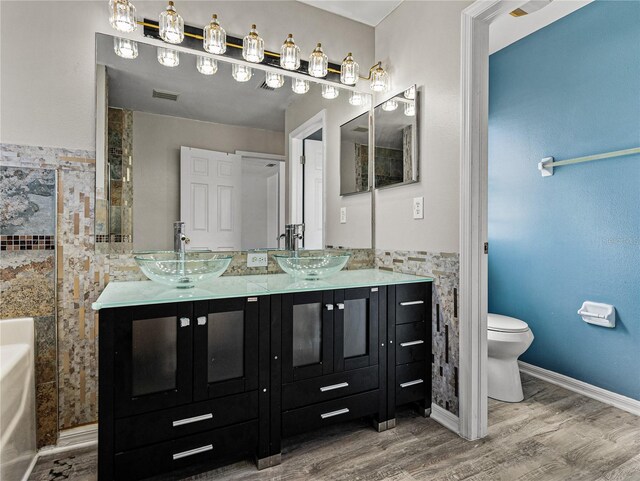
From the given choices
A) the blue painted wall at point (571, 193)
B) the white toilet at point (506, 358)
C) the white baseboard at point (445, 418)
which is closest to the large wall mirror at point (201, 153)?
the white baseboard at point (445, 418)

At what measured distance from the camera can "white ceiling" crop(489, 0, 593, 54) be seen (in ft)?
7.84

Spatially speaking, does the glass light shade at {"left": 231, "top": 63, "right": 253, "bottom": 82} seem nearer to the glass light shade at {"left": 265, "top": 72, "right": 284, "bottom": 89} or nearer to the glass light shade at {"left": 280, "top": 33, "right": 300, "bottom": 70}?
the glass light shade at {"left": 265, "top": 72, "right": 284, "bottom": 89}

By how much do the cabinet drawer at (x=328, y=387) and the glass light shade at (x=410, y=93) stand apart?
161cm

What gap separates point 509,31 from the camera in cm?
273

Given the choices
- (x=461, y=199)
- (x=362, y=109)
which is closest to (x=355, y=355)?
(x=461, y=199)

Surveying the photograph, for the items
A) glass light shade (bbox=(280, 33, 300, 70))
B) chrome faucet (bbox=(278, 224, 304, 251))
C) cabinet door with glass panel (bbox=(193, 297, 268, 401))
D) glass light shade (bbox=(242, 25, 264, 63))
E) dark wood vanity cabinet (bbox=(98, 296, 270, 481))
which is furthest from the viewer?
chrome faucet (bbox=(278, 224, 304, 251))

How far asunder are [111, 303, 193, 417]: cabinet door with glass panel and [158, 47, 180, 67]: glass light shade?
51.9 inches

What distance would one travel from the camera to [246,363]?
1552mm

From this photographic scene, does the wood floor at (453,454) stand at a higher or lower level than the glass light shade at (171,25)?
Result: lower

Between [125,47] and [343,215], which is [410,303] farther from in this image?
[125,47]

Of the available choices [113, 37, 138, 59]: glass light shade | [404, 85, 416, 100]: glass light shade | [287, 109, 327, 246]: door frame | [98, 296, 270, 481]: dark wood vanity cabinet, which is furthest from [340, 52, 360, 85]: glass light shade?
[98, 296, 270, 481]: dark wood vanity cabinet

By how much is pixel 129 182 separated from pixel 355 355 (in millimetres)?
1460

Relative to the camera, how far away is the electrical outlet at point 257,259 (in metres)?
2.14

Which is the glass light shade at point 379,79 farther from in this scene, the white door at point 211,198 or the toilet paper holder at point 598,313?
the toilet paper holder at point 598,313
